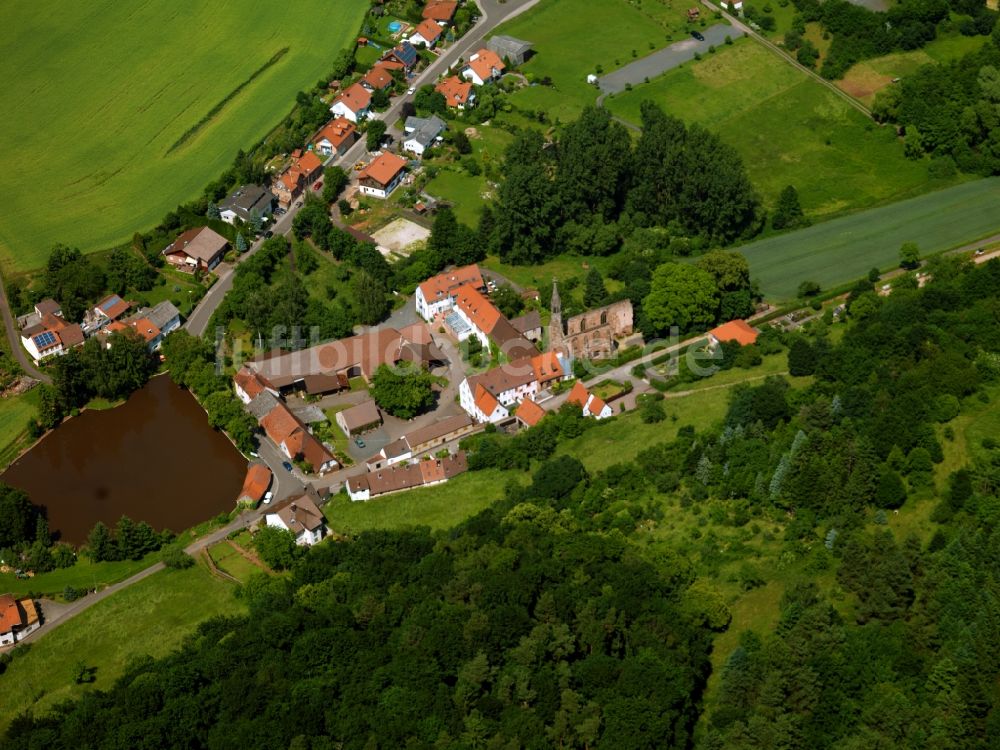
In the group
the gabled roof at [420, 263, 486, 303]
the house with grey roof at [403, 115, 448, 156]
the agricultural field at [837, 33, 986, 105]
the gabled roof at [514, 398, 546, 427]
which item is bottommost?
the gabled roof at [514, 398, 546, 427]

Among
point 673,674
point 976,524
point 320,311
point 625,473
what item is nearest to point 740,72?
point 320,311

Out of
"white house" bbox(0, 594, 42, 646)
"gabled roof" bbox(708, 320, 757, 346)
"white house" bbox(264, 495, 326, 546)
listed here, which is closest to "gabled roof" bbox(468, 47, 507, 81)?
"gabled roof" bbox(708, 320, 757, 346)

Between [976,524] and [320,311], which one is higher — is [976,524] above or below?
below

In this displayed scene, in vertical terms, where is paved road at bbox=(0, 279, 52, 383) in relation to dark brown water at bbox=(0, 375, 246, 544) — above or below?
above

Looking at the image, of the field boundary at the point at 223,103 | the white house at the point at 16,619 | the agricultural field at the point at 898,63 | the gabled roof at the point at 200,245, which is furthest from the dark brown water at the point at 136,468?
the agricultural field at the point at 898,63

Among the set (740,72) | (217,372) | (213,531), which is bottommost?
(213,531)

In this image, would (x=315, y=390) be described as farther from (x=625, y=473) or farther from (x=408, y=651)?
(x=408, y=651)

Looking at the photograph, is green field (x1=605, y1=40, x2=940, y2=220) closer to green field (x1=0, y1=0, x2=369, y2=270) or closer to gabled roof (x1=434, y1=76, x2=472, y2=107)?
gabled roof (x1=434, y1=76, x2=472, y2=107)
